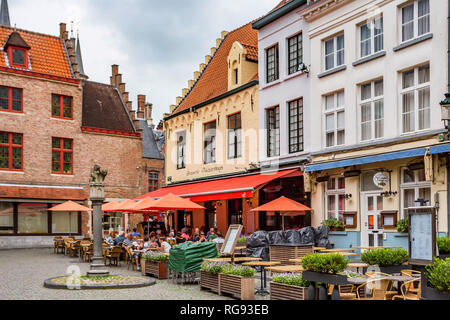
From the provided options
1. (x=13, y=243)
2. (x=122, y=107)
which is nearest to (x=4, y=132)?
(x=13, y=243)

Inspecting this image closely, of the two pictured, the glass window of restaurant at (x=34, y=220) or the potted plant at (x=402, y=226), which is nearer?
the potted plant at (x=402, y=226)

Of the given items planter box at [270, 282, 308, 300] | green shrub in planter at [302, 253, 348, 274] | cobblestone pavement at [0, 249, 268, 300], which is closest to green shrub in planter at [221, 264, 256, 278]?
cobblestone pavement at [0, 249, 268, 300]

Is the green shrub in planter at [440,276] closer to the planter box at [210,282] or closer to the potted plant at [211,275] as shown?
the potted plant at [211,275]

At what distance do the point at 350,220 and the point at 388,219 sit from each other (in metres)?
1.77

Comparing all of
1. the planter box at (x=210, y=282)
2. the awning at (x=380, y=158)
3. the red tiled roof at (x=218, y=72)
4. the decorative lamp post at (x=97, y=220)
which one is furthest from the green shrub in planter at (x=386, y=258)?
the red tiled roof at (x=218, y=72)

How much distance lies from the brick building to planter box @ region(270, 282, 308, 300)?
2513 centimetres

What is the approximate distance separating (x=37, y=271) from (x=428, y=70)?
1346cm

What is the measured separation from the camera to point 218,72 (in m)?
29.6

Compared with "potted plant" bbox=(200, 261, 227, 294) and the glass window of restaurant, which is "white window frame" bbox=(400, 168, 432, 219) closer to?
"potted plant" bbox=(200, 261, 227, 294)

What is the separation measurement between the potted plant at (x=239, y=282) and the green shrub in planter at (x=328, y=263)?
108 inches

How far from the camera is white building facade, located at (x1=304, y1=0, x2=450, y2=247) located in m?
15.9

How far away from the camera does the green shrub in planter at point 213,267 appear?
12.6m

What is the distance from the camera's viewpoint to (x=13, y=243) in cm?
3231
